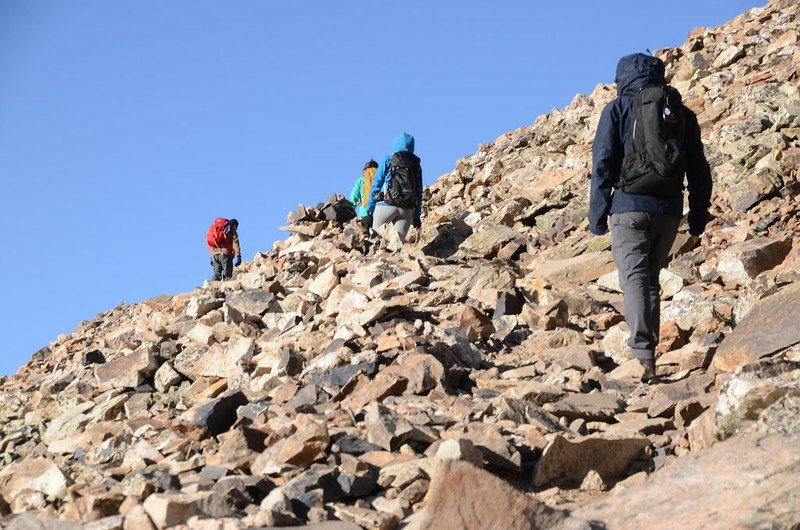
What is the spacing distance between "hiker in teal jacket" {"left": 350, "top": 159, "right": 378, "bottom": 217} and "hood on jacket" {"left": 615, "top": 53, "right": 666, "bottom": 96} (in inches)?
320

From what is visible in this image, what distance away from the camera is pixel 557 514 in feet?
12.2

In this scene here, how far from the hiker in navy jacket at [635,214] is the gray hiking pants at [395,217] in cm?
655

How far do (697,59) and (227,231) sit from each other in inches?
416

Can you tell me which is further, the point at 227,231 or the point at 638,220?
the point at 227,231

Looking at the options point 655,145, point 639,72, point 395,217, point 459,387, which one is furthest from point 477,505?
point 395,217

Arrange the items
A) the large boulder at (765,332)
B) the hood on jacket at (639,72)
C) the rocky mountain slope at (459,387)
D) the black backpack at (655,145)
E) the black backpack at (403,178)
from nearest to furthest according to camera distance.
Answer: the rocky mountain slope at (459,387) → the large boulder at (765,332) → the black backpack at (655,145) → the hood on jacket at (639,72) → the black backpack at (403,178)

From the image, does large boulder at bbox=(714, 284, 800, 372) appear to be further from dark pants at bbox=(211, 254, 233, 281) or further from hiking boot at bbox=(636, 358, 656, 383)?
dark pants at bbox=(211, 254, 233, 281)

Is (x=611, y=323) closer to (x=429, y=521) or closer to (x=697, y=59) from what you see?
(x=429, y=521)

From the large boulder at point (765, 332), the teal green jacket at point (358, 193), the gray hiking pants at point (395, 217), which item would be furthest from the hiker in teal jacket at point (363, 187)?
the large boulder at point (765, 332)

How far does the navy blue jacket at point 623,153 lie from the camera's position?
6.75 m

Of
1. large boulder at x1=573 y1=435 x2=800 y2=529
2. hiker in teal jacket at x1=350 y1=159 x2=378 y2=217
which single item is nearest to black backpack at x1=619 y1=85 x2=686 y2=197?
large boulder at x1=573 y1=435 x2=800 y2=529

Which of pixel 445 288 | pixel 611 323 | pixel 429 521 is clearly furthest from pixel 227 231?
pixel 429 521

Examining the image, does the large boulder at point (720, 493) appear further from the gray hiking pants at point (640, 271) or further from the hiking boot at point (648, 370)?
the gray hiking pants at point (640, 271)

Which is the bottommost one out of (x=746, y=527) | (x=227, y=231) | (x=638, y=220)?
(x=746, y=527)
